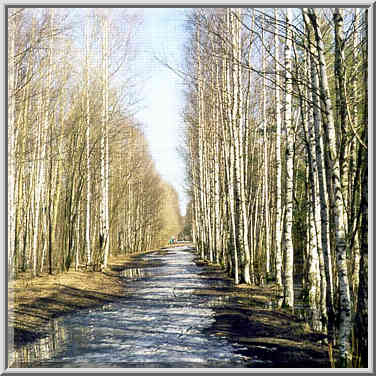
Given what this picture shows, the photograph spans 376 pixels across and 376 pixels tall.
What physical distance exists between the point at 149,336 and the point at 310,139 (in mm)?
4193

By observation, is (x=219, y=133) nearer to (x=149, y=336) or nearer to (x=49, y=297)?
(x=49, y=297)

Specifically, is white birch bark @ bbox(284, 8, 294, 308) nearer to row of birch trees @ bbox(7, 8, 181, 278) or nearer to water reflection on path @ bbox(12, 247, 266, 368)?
water reflection on path @ bbox(12, 247, 266, 368)

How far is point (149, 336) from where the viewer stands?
19.9 feet

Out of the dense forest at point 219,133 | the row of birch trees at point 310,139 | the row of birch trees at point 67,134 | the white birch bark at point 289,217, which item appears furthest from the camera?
the row of birch trees at point 67,134

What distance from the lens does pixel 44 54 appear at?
1172cm

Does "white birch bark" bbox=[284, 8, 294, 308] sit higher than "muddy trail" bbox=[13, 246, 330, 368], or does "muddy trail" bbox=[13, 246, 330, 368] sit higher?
"white birch bark" bbox=[284, 8, 294, 308]

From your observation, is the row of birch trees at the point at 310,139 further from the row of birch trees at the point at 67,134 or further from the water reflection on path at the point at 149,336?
the row of birch trees at the point at 67,134

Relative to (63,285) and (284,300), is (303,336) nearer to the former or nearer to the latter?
(284,300)

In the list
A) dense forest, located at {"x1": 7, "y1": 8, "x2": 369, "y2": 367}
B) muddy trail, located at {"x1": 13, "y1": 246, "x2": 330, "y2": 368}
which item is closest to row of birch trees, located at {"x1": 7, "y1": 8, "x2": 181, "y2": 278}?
dense forest, located at {"x1": 7, "y1": 8, "x2": 369, "y2": 367}

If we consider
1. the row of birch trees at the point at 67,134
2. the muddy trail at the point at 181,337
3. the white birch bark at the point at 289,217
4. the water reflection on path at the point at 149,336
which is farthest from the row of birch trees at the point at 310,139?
the row of birch trees at the point at 67,134

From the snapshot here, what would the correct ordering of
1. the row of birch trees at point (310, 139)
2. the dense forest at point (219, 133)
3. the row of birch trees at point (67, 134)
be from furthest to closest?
1. the row of birch trees at point (67, 134)
2. the dense forest at point (219, 133)
3. the row of birch trees at point (310, 139)

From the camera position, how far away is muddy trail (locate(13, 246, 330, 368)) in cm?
462

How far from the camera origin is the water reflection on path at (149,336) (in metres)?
4.69

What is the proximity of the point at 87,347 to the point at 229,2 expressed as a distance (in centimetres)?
417
